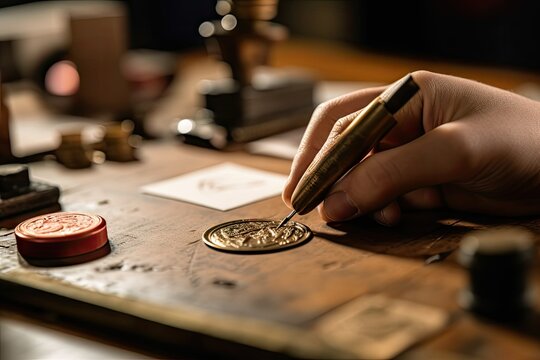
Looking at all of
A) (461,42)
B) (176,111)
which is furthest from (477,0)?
(176,111)

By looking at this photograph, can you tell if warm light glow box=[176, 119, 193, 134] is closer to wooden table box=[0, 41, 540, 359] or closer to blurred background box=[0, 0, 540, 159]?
blurred background box=[0, 0, 540, 159]

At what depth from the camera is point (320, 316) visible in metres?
1.01

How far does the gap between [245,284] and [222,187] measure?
509 mm

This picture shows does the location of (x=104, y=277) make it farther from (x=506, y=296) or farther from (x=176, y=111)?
(x=176, y=111)

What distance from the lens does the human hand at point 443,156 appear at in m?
1.23

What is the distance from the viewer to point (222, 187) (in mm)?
1608

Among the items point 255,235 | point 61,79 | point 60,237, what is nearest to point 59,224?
point 60,237

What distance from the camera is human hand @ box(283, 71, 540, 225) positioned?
123cm

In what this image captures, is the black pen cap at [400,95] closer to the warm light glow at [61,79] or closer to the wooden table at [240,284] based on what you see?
the wooden table at [240,284]

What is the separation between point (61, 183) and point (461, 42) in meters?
3.12

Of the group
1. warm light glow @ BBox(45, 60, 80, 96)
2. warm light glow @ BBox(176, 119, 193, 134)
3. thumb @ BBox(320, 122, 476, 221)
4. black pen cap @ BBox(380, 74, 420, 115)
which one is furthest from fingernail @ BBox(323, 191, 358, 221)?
warm light glow @ BBox(45, 60, 80, 96)

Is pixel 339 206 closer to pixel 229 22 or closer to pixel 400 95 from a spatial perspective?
pixel 400 95

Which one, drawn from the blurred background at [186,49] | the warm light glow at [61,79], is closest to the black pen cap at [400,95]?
the blurred background at [186,49]

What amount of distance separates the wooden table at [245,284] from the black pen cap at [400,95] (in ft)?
0.65
